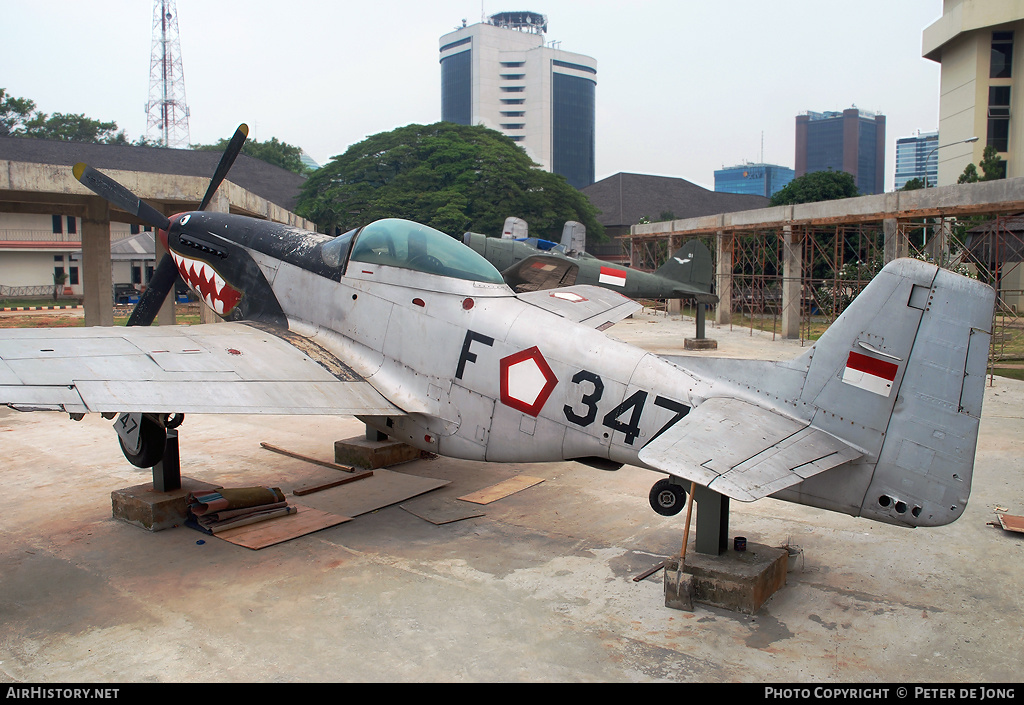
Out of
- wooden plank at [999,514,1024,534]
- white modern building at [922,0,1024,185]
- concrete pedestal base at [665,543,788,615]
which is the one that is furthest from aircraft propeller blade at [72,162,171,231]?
white modern building at [922,0,1024,185]

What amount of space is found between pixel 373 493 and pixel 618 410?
3498 millimetres

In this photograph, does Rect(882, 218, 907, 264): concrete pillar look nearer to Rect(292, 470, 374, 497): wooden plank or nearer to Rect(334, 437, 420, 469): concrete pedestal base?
Rect(334, 437, 420, 469): concrete pedestal base

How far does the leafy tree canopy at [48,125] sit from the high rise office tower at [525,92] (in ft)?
261

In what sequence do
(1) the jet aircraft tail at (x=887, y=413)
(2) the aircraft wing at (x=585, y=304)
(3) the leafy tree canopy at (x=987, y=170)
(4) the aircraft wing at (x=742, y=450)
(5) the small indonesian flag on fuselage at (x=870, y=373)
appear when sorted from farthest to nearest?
(3) the leafy tree canopy at (x=987, y=170)
(2) the aircraft wing at (x=585, y=304)
(5) the small indonesian flag on fuselage at (x=870, y=373)
(1) the jet aircraft tail at (x=887, y=413)
(4) the aircraft wing at (x=742, y=450)

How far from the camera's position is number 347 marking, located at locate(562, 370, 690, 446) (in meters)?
5.65

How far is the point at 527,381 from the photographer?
630 cm

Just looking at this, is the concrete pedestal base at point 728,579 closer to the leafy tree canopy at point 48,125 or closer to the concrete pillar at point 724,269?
the concrete pillar at point 724,269

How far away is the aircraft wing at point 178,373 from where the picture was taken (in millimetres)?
5195

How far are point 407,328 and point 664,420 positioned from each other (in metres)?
2.81

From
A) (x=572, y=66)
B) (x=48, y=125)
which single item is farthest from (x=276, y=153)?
(x=572, y=66)

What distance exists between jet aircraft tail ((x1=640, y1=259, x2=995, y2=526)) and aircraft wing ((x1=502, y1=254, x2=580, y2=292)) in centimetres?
1279

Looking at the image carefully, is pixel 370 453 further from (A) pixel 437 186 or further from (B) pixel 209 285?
(A) pixel 437 186

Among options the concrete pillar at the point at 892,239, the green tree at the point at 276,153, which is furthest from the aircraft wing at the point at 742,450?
the green tree at the point at 276,153

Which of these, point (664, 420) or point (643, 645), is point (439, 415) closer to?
point (664, 420)
